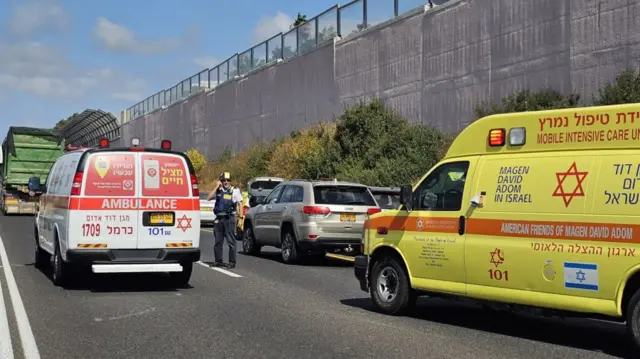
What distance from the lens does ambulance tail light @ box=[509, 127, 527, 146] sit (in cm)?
871

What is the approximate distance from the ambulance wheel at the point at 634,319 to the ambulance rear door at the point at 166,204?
22.0ft

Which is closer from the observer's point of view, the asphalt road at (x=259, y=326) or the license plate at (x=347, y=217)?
the asphalt road at (x=259, y=326)

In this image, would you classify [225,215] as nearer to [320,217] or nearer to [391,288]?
[320,217]

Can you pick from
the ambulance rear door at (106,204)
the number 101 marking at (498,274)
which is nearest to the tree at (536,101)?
the ambulance rear door at (106,204)

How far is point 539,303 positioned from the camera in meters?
8.23

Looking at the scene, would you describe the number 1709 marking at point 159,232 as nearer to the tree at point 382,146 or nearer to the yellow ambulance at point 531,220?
the yellow ambulance at point 531,220

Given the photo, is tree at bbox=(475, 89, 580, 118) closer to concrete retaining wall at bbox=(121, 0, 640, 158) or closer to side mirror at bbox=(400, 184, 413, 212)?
concrete retaining wall at bbox=(121, 0, 640, 158)

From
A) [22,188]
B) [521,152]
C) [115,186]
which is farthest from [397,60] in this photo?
[521,152]

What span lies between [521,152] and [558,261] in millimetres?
1298

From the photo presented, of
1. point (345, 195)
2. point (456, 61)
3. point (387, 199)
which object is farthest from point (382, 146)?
point (345, 195)

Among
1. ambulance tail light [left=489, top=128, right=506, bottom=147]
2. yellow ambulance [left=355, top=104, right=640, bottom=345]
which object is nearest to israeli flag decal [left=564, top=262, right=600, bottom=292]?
yellow ambulance [left=355, top=104, right=640, bottom=345]

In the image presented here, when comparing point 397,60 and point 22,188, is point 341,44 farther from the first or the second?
point 22,188

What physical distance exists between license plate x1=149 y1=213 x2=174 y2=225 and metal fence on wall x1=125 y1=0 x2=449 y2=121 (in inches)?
711

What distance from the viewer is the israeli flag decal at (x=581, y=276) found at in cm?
770
